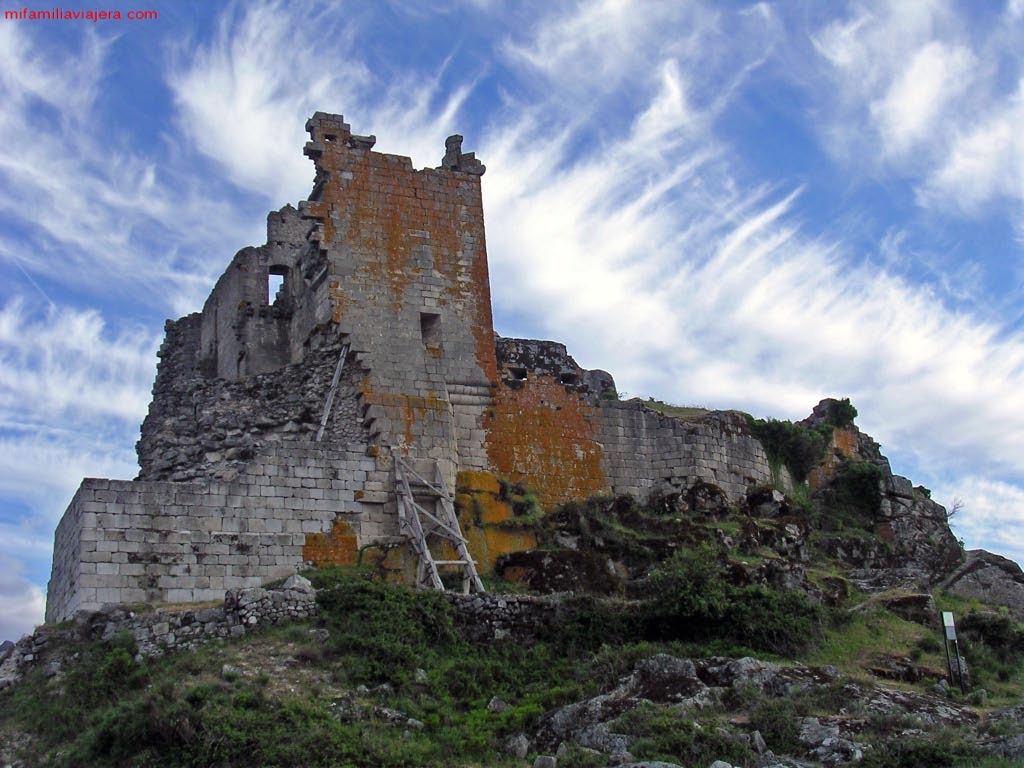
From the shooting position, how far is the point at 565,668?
21.5 m

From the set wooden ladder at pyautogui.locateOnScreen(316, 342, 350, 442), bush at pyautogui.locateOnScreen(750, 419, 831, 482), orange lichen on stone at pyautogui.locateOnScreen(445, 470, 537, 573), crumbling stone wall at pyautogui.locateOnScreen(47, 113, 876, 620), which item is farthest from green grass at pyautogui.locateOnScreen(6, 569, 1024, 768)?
bush at pyautogui.locateOnScreen(750, 419, 831, 482)

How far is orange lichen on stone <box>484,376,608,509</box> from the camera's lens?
27734 millimetres

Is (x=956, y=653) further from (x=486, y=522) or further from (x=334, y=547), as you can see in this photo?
(x=334, y=547)

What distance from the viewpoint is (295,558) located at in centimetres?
2414

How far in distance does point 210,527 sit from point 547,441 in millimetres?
7385

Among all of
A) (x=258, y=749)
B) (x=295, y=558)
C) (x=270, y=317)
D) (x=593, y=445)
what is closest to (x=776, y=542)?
(x=593, y=445)

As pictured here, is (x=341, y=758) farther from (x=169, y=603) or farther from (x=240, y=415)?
(x=240, y=415)

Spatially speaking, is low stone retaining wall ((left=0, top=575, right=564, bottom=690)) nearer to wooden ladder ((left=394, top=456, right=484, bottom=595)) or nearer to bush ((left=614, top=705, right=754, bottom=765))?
wooden ladder ((left=394, top=456, right=484, bottom=595))

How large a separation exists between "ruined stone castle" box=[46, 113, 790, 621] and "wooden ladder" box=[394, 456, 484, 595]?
2.2 inches

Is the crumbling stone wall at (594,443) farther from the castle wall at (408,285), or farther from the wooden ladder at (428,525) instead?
the wooden ladder at (428,525)

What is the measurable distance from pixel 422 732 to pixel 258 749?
7.57ft

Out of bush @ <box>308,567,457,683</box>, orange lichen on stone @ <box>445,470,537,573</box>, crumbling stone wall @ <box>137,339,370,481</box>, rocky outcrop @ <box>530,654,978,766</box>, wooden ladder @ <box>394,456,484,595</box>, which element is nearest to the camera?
rocky outcrop @ <box>530,654,978,766</box>

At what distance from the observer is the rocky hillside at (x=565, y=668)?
17969mm

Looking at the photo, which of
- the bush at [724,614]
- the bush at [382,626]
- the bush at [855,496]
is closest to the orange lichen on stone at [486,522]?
the bush at [382,626]
